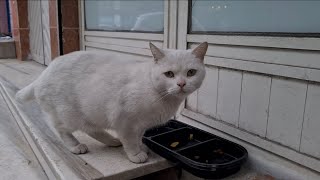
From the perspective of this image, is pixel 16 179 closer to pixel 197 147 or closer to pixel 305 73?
pixel 197 147

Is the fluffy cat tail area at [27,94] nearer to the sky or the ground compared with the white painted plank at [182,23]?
nearer to the ground

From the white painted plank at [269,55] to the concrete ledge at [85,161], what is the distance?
28.0 inches

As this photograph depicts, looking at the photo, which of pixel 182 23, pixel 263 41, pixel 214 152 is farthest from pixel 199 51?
pixel 182 23

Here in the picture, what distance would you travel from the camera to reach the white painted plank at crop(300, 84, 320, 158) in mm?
1255

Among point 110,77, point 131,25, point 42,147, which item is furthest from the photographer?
point 131,25

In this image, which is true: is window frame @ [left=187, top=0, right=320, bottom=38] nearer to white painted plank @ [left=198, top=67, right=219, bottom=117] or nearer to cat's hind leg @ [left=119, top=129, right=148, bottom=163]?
white painted plank @ [left=198, top=67, right=219, bottom=117]

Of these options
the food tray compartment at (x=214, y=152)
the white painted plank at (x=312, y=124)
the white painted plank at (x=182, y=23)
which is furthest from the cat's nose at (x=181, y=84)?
the white painted plank at (x=182, y=23)

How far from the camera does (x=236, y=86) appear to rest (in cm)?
164

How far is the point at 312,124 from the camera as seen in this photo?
128cm

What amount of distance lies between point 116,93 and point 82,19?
239cm

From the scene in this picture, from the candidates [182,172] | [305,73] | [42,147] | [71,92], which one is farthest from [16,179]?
[305,73]

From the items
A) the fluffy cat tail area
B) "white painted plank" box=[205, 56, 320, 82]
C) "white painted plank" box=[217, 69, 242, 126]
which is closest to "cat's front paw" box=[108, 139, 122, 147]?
the fluffy cat tail area

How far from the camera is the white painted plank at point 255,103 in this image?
149 cm

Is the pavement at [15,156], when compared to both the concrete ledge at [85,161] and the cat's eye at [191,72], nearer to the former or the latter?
the concrete ledge at [85,161]
